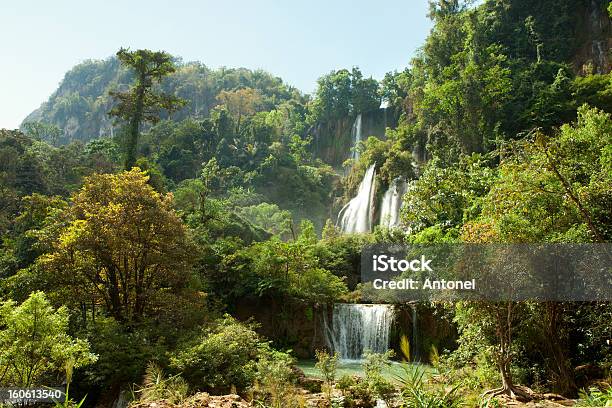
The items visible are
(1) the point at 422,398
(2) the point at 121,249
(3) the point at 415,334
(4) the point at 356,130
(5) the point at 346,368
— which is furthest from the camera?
(4) the point at 356,130

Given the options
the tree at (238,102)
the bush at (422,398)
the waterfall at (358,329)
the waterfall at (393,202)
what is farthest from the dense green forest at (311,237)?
the tree at (238,102)

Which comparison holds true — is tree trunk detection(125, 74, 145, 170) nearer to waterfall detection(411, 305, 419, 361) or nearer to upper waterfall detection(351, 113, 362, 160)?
waterfall detection(411, 305, 419, 361)

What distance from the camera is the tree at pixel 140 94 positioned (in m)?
25.0

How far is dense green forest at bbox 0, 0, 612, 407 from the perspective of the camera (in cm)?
821

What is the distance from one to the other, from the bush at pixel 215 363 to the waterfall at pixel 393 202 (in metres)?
16.9

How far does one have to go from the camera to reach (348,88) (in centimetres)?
4966

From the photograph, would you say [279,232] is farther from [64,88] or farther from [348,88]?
[64,88]

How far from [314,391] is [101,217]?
23.1ft

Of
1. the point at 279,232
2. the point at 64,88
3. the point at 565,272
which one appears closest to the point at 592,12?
the point at 279,232

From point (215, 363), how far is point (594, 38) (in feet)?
90.7

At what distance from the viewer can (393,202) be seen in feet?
89.5

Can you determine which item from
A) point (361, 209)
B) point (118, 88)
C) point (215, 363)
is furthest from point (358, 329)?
point (118, 88)

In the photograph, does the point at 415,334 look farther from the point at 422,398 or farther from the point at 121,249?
the point at 422,398

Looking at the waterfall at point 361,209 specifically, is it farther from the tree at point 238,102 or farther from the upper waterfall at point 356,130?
the tree at point 238,102
